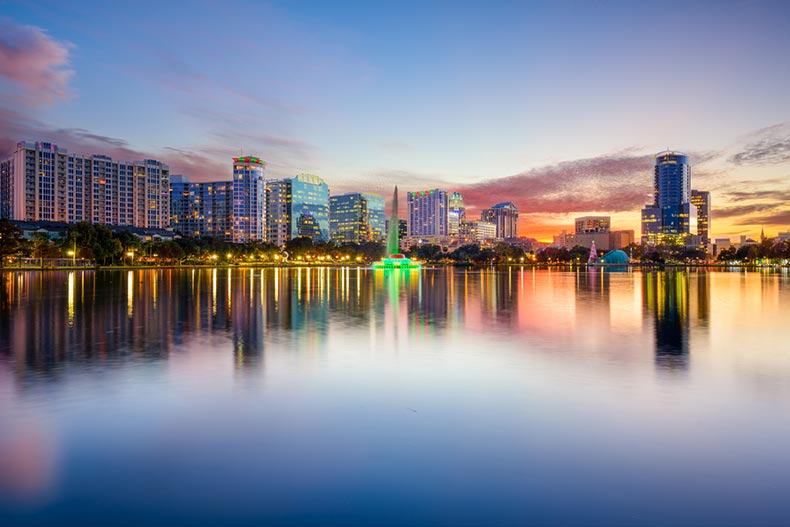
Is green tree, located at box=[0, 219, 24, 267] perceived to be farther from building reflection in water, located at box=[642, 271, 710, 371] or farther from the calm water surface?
building reflection in water, located at box=[642, 271, 710, 371]

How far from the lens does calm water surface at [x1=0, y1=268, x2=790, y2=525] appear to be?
22.0 feet

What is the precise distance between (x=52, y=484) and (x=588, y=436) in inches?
325

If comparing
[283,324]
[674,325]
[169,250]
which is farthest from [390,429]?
[169,250]

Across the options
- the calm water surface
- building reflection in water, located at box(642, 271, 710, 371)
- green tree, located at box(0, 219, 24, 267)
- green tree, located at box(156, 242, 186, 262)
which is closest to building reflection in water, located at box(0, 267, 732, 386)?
building reflection in water, located at box(642, 271, 710, 371)

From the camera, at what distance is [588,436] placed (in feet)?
30.0

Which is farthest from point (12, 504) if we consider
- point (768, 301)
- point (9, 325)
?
point (768, 301)

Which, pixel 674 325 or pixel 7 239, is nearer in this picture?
pixel 674 325

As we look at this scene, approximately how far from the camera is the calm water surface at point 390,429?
6711 mm

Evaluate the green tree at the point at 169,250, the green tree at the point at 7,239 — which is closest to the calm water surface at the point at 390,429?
the green tree at the point at 7,239

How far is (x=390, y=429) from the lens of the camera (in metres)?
9.48

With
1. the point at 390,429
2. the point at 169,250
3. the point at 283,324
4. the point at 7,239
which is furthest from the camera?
the point at 169,250

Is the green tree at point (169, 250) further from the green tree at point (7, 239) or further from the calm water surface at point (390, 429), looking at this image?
the calm water surface at point (390, 429)

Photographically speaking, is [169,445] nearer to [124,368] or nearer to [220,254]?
[124,368]

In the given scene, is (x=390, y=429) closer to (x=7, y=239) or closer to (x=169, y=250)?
(x=7, y=239)
